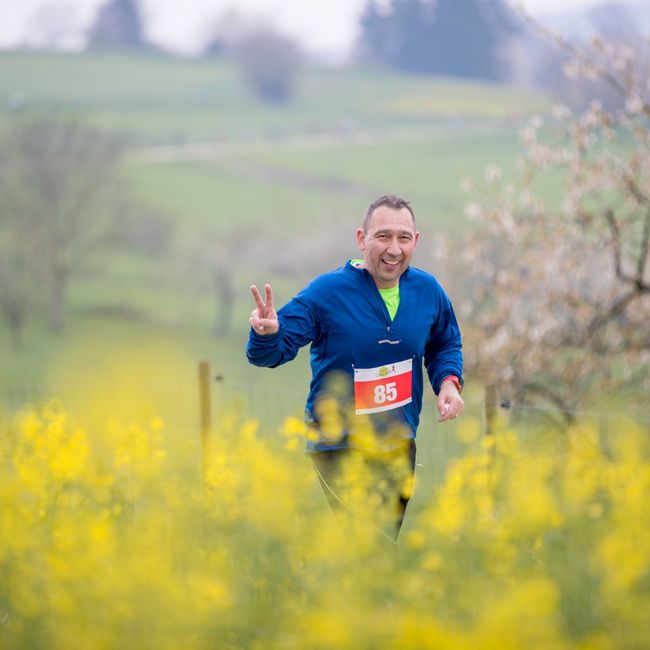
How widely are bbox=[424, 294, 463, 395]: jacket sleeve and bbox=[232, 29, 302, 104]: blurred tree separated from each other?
269 feet

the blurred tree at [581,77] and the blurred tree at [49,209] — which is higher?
the blurred tree at [581,77]

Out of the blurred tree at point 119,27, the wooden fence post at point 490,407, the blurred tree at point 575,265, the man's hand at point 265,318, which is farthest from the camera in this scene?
the blurred tree at point 119,27

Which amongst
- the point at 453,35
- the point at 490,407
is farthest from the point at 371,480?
the point at 453,35

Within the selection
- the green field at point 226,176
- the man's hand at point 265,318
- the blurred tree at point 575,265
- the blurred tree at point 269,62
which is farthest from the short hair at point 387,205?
the blurred tree at point 269,62

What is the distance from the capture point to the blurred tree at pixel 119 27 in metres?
101

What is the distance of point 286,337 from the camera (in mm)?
4387

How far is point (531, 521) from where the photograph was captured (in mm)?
3293

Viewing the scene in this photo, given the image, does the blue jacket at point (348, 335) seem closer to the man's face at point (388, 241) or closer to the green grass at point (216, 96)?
the man's face at point (388, 241)

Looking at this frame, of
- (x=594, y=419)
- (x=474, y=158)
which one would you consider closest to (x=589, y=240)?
(x=594, y=419)

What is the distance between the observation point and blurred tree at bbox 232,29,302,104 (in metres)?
87.1

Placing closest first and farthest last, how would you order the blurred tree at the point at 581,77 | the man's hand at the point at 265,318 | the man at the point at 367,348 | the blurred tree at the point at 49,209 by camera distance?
the man's hand at the point at 265,318 < the man at the point at 367,348 < the blurred tree at the point at 49,209 < the blurred tree at the point at 581,77

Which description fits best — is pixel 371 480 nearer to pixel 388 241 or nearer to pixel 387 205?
pixel 388 241

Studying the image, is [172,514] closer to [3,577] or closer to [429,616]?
[3,577]

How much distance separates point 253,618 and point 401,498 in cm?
137
